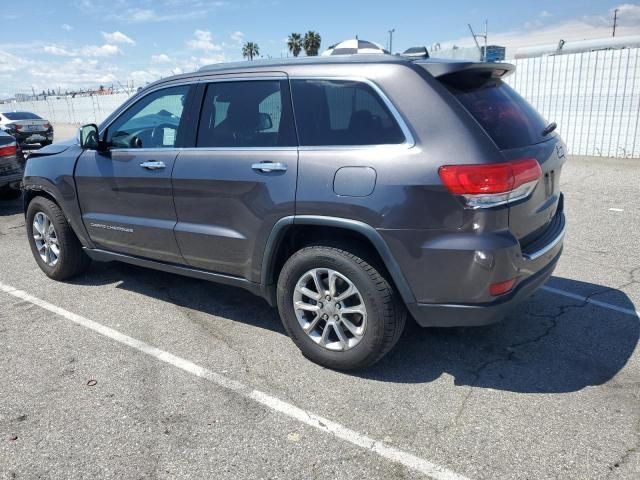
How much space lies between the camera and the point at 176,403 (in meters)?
3.01

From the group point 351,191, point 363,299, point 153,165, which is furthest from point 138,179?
point 363,299

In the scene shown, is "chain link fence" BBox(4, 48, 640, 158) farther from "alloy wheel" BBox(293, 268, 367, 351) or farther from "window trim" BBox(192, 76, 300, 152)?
"alloy wheel" BBox(293, 268, 367, 351)

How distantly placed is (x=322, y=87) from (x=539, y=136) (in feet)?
4.53

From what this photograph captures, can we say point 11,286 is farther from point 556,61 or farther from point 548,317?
point 556,61

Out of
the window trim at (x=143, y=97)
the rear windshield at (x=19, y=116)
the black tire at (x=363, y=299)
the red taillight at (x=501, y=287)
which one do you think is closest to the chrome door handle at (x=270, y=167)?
the black tire at (x=363, y=299)

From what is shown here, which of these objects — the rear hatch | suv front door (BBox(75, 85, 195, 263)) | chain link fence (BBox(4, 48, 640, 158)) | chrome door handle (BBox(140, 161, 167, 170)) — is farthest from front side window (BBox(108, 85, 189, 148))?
chain link fence (BBox(4, 48, 640, 158))

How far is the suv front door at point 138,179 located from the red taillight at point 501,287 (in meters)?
2.33

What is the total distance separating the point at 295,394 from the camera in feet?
10.1

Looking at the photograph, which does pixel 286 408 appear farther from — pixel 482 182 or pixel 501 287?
pixel 482 182

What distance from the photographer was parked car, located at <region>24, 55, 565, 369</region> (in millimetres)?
2758

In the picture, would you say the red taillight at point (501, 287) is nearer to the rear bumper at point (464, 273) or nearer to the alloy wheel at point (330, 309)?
the rear bumper at point (464, 273)

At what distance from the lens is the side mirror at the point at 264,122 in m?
3.43

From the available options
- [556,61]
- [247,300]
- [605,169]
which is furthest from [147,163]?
[556,61]

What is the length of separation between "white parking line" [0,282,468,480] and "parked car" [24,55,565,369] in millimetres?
478
